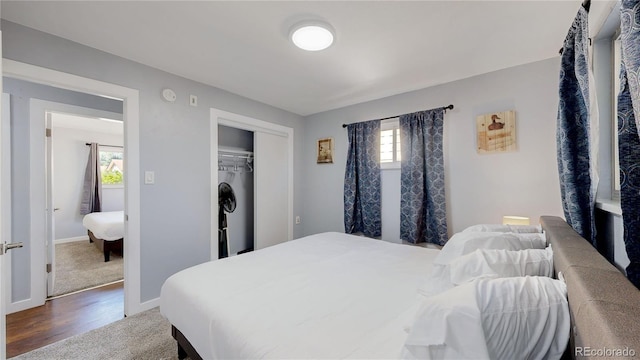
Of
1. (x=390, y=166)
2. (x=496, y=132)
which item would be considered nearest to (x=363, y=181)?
(x=390, y=166)

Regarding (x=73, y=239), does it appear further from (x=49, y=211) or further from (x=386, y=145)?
(x=386, y=145)

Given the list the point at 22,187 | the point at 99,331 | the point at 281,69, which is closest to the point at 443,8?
the point at 281,69

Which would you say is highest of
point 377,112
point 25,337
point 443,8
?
point 443,8

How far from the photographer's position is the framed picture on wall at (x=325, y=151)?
3.80 metres

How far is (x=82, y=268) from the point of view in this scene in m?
3.47

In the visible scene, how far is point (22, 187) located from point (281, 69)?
2.81 meters

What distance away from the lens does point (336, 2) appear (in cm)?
155

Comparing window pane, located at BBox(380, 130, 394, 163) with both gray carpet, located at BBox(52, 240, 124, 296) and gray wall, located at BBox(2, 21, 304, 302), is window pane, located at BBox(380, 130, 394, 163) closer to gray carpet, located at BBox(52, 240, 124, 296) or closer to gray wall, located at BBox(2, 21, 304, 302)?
gray wall, located at BBox(2, 21, 304, 302)

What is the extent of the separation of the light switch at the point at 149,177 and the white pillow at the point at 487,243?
2602 millimetres

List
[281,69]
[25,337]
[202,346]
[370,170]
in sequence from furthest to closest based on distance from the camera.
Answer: [370,170] < [281,69] < [25,337] < [202,346]

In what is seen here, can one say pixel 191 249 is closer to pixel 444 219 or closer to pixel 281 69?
pixel 281 69


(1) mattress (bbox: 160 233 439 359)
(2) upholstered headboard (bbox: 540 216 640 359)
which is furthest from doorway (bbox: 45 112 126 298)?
(2) upholstered headboard (bbox: 540 216 640 359)

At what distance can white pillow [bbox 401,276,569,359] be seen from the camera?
2.15 ft

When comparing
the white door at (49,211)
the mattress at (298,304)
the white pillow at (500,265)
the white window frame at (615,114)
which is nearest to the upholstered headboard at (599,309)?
the white pillow at (500,265)
